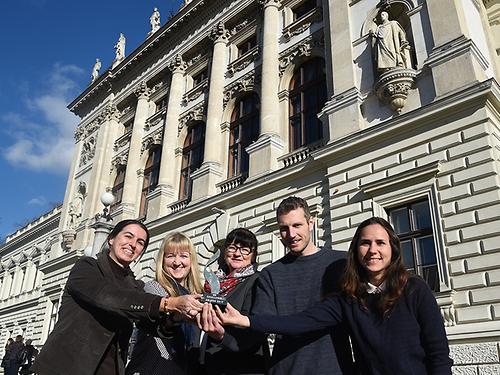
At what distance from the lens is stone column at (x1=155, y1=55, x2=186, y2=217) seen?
17688 mm

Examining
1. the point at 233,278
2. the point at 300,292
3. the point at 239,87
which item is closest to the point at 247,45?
the point at 239,87

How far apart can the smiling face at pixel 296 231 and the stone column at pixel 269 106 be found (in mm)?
10175

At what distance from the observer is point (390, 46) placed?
11195 mm

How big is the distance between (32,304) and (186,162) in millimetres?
17018

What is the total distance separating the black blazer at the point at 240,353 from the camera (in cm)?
290

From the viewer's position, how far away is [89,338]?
2.84 m

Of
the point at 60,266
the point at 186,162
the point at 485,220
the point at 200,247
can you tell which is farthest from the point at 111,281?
the point at 60,266

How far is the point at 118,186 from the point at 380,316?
21.1 m

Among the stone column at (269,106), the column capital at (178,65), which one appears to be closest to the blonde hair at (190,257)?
the stone column at (269,106)

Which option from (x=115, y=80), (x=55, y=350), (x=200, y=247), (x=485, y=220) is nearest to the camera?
(x=55, y=350)

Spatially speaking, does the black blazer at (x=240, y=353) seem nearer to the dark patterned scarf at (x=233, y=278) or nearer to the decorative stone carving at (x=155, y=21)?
the dark patterned scarf at (x=233, y=278)

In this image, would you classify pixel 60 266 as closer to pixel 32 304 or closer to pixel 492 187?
pixel 32 304

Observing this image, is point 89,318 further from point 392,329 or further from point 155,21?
point 155,21

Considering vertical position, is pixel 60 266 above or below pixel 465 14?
below
